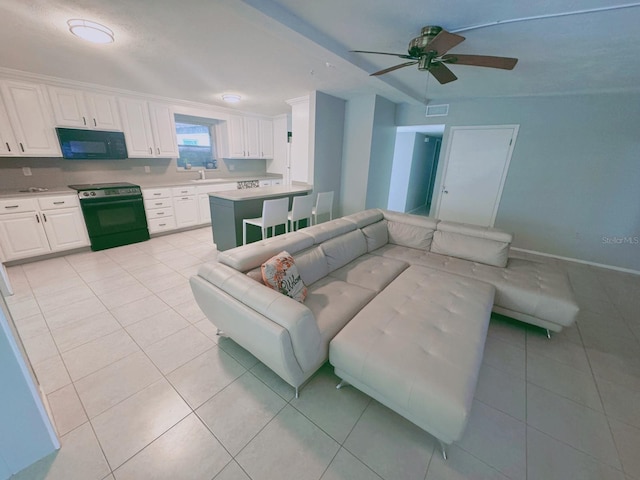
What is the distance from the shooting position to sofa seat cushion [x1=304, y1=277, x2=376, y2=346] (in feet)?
5.37

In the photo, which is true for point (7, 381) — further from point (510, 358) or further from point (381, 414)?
point (510, 358)

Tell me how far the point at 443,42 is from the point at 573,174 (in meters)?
3.64

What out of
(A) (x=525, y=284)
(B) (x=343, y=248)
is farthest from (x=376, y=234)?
(A) (x=525, y=284)

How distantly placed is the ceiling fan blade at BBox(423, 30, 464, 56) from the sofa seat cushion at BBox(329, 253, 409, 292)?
188cm

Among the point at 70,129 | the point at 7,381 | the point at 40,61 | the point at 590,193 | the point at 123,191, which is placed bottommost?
the point at 7,381

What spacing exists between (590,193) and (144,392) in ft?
19.6

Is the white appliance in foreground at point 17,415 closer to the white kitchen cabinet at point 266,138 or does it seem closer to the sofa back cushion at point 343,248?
the sofa back cushion at point 343,248

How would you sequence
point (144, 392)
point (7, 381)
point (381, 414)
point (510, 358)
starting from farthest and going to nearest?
point (510, 358) < point (144, 392) < point (381, 414) < point (7, 381)

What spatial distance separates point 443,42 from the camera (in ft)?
6.08

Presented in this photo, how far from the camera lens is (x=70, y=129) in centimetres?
358

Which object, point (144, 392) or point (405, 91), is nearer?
point (144, 392)

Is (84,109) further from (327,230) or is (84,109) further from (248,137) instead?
(327,230)

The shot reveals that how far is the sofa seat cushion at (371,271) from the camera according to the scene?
2205mm

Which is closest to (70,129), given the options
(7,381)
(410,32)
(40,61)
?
(40,61)
